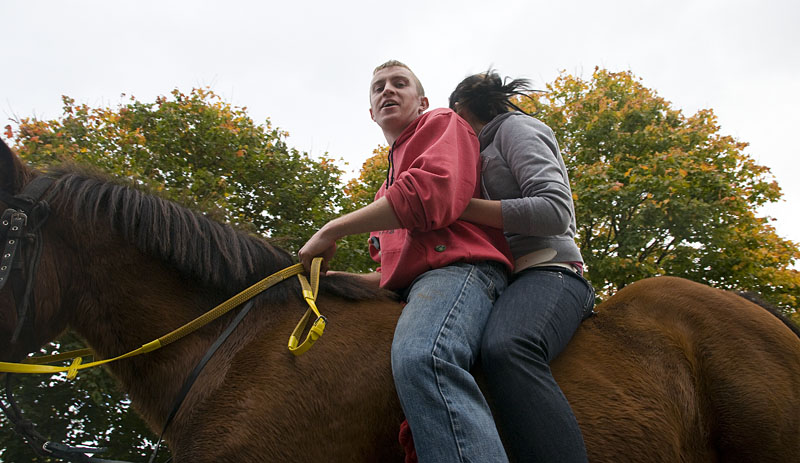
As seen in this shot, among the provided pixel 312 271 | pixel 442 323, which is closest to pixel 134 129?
pixel 312 271

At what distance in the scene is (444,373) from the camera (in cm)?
166

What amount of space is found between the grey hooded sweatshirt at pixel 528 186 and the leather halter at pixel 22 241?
185cm

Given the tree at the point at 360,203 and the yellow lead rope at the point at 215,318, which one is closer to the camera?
the yellow lead rope at the point at 215,318

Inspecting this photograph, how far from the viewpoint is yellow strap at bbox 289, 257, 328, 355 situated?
1706 millimetres

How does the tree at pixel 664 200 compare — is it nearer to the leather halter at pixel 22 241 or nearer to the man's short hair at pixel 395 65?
the man's short hair at pixel 395 65

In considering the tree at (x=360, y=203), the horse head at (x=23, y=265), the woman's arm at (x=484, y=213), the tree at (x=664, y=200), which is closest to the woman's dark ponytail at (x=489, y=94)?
the woman's arm at (x=484, y=213)

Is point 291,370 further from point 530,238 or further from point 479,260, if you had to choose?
point 530,238

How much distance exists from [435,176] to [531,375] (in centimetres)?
85

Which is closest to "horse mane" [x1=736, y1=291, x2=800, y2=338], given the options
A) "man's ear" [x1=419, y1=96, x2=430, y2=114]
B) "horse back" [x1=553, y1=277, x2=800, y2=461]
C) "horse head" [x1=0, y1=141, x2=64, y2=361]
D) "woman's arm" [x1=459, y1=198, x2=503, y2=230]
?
"horse back" [x1=553, y1=277, x2=800, y2=461]

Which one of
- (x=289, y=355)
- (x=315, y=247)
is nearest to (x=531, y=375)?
(x=289, y=355)

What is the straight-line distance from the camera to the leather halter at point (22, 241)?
171 cm

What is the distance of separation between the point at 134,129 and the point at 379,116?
738 cm

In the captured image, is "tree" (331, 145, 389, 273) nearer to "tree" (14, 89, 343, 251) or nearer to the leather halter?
"tree" (14, 89, 343, 251)

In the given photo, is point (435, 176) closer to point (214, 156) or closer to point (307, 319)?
point (307, 319)
